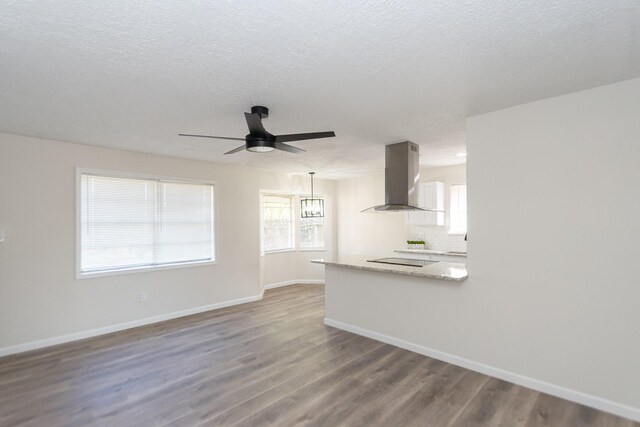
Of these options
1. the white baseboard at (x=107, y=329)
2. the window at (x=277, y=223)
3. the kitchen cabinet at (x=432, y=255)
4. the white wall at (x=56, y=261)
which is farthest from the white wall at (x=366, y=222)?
the white wall at (x=56, y=261)

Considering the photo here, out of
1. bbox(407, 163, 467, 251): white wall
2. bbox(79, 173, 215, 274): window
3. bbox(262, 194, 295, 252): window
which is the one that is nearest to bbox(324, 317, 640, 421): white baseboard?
bbox(407, 163, 467, 251): white wall

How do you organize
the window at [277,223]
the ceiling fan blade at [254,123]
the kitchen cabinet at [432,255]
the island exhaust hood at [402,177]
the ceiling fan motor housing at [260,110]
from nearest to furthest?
1. the ceiling fan blade at [254,123]
2. the ceiling fan motor housing at [260,110]
3. the island exhaust hood at [402,177]
4. the kitchen cabinet at [432,255]
5. the window at [277,223]

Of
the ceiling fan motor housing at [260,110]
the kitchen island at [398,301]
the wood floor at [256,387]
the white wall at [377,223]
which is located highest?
the ceiling fan motor housing at [260,110]

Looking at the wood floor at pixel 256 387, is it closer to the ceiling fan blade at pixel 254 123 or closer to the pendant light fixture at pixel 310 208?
the ceiling fan blade at pixel 254 123

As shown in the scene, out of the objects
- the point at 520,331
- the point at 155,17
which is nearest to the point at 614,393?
the point at 520,331

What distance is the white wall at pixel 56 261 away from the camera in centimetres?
360

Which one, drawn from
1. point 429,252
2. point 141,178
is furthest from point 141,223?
point 429,252

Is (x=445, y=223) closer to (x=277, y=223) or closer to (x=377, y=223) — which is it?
(x=377, y=223)

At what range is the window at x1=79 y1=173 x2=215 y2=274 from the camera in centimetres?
417

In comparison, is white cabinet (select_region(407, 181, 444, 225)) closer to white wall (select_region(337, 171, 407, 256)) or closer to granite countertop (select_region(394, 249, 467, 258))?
granite countertop (select_region(394, 249, 467, 258))

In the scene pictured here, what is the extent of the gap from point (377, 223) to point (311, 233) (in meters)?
1.64

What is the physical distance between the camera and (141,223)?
4594 mm

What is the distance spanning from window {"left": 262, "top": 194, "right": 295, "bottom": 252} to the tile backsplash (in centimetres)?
279

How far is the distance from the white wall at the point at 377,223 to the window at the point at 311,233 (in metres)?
0.46
